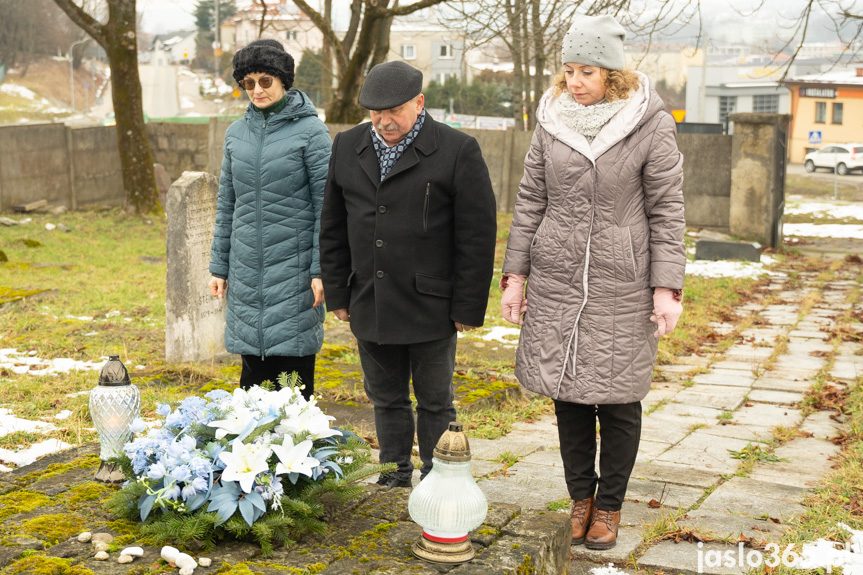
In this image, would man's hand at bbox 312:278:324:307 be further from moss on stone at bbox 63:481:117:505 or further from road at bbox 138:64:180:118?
road at bbox 138:64:180:118

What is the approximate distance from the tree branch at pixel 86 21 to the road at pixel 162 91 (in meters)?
54.9

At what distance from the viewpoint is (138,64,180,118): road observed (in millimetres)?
68625

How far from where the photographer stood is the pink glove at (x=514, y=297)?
3.59 meters

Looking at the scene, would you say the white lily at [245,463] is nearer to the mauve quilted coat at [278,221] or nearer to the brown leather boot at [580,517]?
the brown leather boot at [580,517]

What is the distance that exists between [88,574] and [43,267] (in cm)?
916

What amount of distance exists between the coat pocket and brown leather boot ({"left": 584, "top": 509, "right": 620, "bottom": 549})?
1.04m

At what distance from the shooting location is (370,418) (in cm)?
535

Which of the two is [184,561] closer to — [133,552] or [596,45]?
[133,552]

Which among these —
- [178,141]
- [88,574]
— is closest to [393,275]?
[88,574]

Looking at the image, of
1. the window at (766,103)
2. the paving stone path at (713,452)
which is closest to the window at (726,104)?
the window at (766,103)

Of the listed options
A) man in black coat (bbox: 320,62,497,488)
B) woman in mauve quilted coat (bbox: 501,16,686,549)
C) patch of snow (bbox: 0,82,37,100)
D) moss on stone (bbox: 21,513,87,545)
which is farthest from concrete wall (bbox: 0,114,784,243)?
patch of snow (bbox: 0,82,37,100)

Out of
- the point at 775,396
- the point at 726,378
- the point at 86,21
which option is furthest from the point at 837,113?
the point at 775,396

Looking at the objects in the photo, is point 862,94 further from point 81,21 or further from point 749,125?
point 81,21

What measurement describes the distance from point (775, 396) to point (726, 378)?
0.57 meters
